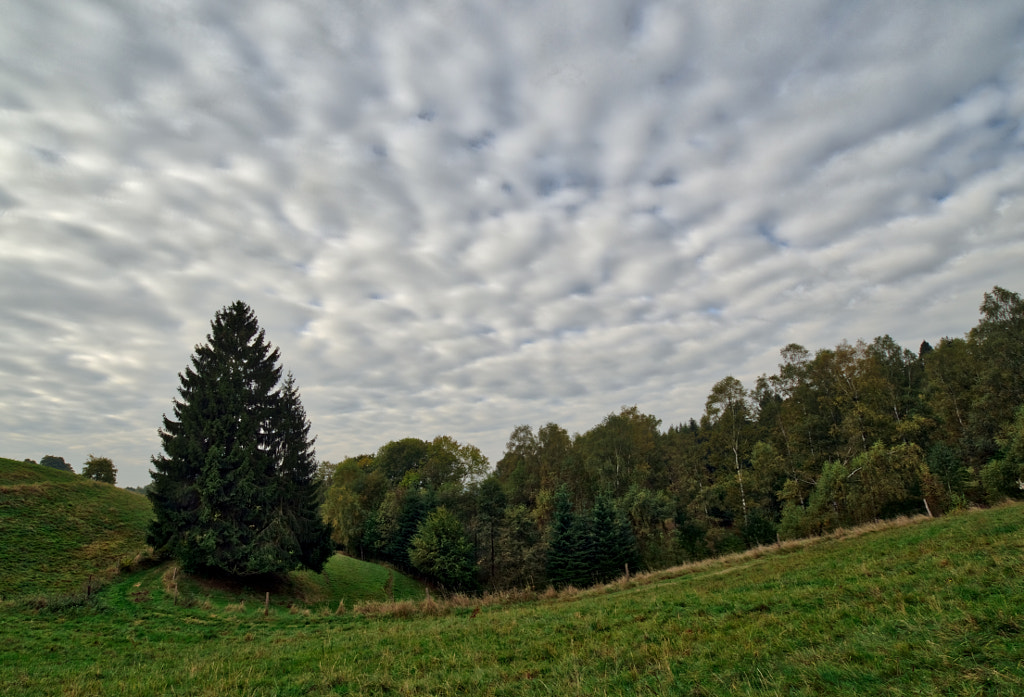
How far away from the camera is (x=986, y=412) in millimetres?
38656

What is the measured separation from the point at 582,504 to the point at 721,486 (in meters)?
16.9

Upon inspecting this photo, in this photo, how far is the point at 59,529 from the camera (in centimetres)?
2853

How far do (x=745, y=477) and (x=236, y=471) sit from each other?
49.5 meters

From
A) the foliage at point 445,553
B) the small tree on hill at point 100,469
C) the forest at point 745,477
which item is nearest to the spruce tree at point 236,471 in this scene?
the foliage at point 445,553

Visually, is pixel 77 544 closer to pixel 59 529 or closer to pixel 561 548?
pixel 59 529

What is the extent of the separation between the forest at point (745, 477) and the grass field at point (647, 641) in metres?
24.1

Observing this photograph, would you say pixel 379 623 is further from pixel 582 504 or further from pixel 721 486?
pixel 721 486

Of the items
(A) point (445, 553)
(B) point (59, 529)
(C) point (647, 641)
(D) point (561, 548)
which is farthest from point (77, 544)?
(D) point (561, 548)

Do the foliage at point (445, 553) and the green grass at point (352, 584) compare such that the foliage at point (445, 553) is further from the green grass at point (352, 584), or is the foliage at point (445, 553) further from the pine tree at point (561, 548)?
the pine tree at point (561, 548)

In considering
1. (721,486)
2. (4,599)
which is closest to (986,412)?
(721,486)

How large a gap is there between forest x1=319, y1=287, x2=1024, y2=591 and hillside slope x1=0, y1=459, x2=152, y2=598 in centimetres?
1909

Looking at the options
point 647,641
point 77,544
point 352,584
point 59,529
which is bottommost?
point 352,584

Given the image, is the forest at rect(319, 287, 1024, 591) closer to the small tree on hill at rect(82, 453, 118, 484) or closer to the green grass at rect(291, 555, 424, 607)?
the green grass at rect(291, 555, 424, 607)

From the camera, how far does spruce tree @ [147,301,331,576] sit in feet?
89.1
